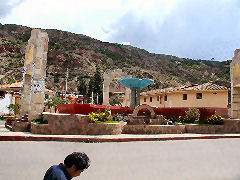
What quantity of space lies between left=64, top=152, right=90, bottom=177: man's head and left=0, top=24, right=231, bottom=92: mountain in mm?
58137

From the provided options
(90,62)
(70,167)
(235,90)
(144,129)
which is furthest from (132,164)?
(90,62)

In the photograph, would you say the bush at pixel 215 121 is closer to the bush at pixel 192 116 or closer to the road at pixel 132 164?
the bush at pixel 192 116

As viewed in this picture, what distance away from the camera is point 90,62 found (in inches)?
3366

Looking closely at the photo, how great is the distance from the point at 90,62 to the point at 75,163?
84543mm

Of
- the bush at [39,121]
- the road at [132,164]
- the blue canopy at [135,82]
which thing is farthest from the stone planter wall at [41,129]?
the blue canopy at [135,82]

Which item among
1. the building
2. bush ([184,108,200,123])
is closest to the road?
bush ([184,108,200,123])

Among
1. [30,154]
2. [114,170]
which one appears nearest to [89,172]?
[114,170]

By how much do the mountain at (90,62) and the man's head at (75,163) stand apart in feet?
191

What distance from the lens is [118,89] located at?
69.4m

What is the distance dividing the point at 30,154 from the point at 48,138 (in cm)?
345

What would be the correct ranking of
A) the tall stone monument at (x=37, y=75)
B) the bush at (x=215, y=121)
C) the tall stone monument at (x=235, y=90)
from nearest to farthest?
the tall stone monument at (x=37, y=75) < the bush at (x=215, y=121) < the tall stone monument at (x=235, y=90)

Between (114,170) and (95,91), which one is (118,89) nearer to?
(95,91)

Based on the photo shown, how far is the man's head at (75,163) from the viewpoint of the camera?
7.80 ft

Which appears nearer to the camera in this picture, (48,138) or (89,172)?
(89,172)
